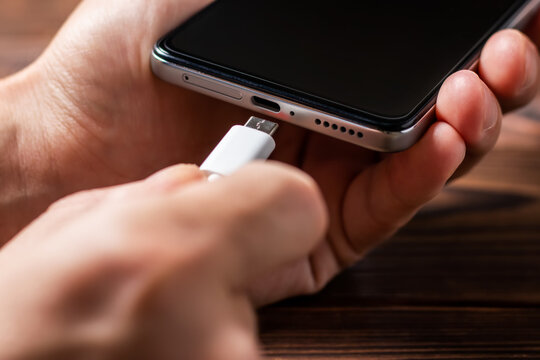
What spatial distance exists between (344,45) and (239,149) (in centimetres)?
18

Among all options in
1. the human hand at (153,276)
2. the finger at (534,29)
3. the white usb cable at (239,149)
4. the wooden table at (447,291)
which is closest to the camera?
the human hand at (153,276)

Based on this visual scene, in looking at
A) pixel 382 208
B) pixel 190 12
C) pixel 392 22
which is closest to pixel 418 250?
pixel 382 208

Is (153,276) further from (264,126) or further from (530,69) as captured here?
(530,69)

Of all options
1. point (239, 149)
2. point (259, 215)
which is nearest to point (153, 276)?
point (259, 215)

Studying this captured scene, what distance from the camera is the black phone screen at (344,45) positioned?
1.69ft

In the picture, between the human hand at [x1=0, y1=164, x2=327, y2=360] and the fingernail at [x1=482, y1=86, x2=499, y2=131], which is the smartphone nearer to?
the fingernail at [x1=482, y1=86, x2=499, y2=131]

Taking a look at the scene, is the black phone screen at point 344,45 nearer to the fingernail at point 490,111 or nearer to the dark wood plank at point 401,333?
the fingernail at point 490,111

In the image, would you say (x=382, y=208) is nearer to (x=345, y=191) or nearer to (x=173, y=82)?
(x=345, y=191)

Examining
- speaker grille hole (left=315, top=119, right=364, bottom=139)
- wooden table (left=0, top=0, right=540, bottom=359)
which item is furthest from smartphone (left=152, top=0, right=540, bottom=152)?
wooden table (left=0, top=0, right=540, bottom=359)

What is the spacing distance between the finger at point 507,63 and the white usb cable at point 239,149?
21cm

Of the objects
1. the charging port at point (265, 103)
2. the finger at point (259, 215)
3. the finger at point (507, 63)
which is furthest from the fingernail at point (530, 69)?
the finger at point (259, 215)

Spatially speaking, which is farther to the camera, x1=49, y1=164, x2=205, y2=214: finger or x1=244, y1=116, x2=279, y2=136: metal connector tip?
x1=244, y1=116, x2=279, y2=136: metal connector tip

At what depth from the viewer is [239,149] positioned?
1.42ft

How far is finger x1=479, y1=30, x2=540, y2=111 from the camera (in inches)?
21.7
